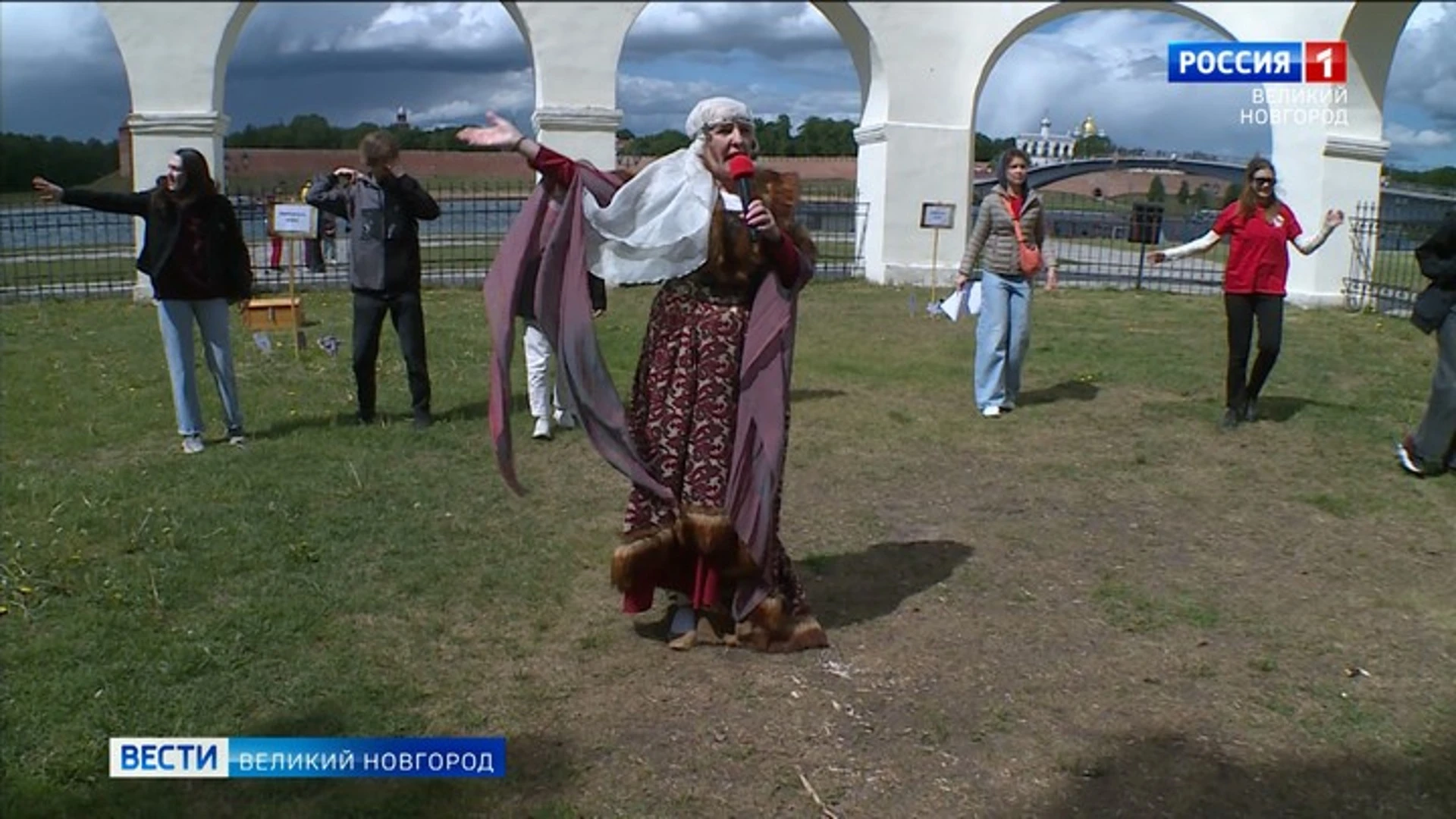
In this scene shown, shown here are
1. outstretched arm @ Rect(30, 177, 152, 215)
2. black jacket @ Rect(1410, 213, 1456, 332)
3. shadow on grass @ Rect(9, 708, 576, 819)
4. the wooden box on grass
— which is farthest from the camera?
the wooden box on grass

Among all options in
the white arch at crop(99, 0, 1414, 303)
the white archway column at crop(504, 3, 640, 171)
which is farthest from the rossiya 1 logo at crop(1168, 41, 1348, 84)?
the white archway column at crop(504, 3, 640, 171)

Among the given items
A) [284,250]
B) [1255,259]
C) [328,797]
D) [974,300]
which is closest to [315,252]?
[284,250]

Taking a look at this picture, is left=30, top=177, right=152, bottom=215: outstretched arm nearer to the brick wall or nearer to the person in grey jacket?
the person in grey jacket

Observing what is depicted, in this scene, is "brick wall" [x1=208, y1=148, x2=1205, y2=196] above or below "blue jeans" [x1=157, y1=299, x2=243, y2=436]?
above

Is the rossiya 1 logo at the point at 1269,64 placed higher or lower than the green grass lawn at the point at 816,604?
higher

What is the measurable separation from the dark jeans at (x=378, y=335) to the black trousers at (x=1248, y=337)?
5067 mm

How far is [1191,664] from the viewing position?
4238 mm

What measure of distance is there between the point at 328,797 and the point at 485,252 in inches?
684

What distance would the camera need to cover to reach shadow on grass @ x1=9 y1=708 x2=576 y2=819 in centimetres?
321

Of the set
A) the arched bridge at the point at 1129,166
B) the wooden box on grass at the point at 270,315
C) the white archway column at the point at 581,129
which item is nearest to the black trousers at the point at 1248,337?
the wooden box on grass at the point at 270,315

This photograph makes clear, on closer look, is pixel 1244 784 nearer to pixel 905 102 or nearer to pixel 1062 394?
pixel 1062 394

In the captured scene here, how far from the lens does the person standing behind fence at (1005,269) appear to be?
26.4ft

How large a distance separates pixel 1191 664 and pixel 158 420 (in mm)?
6525

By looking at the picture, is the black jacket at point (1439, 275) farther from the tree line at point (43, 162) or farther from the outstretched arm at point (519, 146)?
the tree line at point (43, 162)
